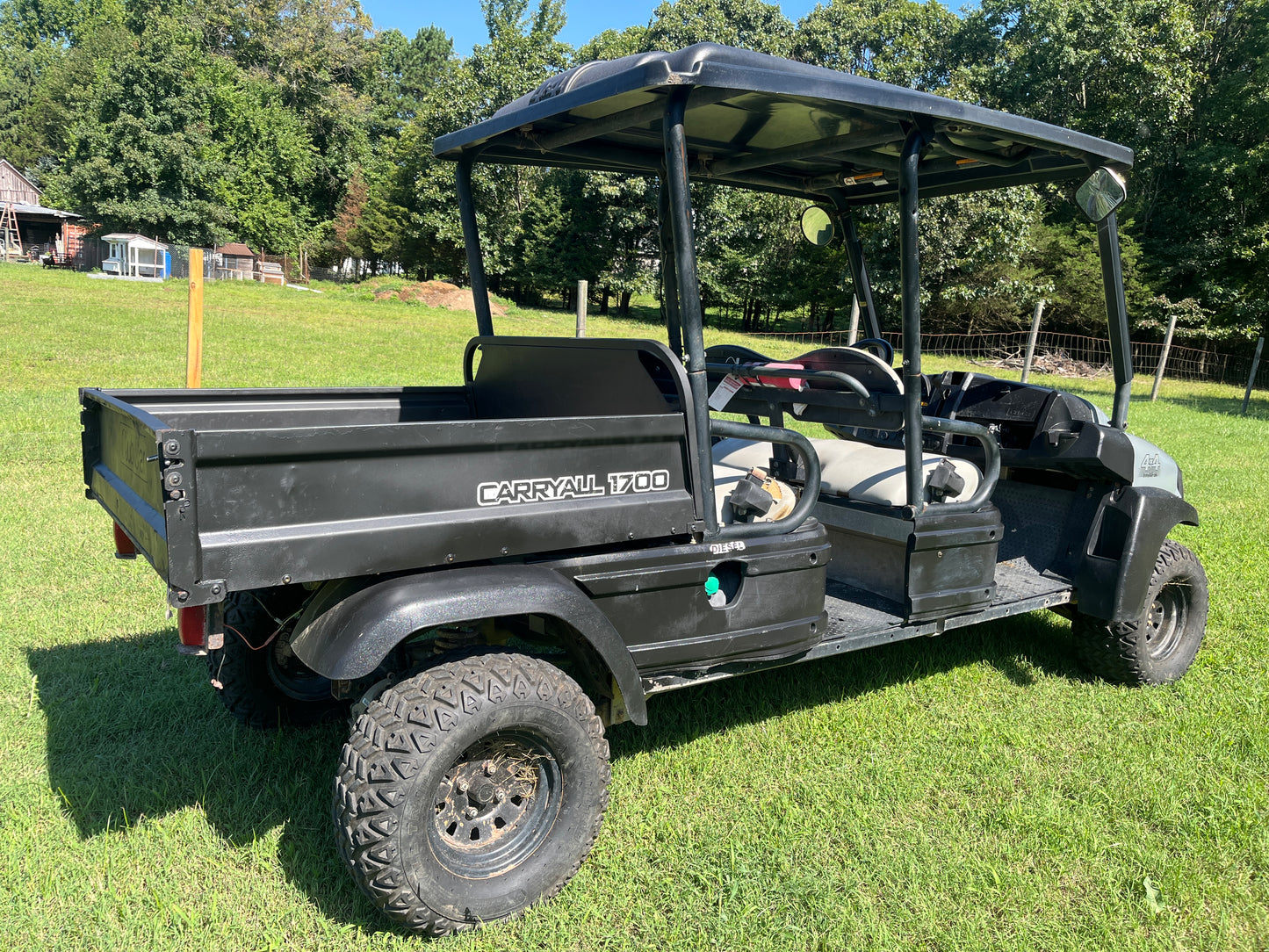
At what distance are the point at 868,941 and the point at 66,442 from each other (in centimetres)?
874

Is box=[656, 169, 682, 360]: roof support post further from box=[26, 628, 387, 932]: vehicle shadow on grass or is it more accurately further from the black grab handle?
box=[26, 628, 387, 932]: vehicle shadow on grass

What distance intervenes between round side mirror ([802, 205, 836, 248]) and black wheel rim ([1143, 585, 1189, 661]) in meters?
2.51

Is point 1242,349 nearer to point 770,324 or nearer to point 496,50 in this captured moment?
point 770,324

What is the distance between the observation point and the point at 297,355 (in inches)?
650

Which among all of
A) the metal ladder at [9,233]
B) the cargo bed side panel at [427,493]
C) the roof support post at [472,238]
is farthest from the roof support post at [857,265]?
the metal ladder at [9,233]

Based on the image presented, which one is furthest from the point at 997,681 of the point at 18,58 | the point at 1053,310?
the point at 18,58

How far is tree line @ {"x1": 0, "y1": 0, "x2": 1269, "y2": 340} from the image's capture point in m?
27.4

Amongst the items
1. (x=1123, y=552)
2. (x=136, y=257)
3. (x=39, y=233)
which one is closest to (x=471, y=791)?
(x=1123, y=552)

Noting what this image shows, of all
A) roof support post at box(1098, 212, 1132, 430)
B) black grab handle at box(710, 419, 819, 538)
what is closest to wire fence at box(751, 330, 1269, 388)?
roof support post at box(1098, 212, 1132, 430)

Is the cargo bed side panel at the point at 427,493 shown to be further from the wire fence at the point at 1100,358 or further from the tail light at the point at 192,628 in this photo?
the wire fence at the point at 1100,358

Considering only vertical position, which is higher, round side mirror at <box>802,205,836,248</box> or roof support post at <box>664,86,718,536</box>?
round side mirror at <box>802,205,836,248</box>

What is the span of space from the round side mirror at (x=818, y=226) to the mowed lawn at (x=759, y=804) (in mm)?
2271

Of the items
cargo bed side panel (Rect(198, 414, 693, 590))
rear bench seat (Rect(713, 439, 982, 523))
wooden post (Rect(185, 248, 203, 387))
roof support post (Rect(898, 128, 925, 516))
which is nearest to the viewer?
cargo bed side panel (Rect(198, 414, 693, 590))

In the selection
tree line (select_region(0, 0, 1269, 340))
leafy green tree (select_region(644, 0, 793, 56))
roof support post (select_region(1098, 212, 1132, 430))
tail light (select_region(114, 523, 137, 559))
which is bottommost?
tail light (select_region(114, 523, 137, 559))
